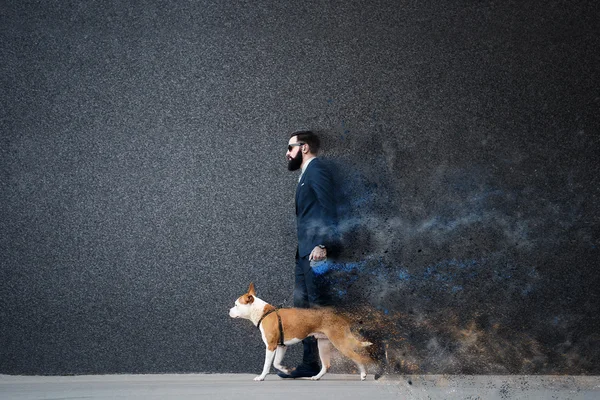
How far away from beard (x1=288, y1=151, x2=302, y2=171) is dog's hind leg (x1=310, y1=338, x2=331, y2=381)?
0.82 meters

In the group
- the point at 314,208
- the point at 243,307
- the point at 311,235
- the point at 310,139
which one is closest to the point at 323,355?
the point at 243,307

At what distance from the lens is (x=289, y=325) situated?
289 centimetres

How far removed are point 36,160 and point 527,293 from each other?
8.33ft

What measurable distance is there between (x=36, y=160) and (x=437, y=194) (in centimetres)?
201

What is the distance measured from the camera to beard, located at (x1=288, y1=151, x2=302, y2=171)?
322 cm

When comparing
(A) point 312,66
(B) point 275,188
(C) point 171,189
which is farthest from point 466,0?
(C) point 171,189

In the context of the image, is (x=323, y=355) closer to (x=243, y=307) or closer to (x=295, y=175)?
(x=243, y=307)

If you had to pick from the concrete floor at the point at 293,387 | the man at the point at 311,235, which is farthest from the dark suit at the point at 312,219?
the concrete floor at the point at 293,387

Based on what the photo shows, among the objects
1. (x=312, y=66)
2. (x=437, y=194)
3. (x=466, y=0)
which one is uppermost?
(x=466, y=0)

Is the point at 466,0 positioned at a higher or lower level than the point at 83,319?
higher

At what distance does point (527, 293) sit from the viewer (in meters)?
3.35

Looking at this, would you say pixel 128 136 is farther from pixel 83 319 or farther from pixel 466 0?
pixel 466 0

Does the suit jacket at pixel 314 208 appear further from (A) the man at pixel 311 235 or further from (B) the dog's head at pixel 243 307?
(B) the dog's head at pixel 243 307

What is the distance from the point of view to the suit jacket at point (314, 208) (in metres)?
3.05
